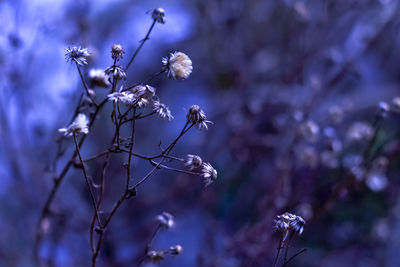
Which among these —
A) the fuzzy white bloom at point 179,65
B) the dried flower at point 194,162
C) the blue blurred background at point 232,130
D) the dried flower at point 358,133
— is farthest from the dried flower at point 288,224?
the dried flower at point 358,133

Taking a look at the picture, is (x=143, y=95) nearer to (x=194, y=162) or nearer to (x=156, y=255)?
(x=194, y=162)

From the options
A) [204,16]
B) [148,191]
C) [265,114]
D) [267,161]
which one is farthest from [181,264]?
[204,16]

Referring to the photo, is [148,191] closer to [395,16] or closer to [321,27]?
[321,27]

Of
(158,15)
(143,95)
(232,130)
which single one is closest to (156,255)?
(143,95)

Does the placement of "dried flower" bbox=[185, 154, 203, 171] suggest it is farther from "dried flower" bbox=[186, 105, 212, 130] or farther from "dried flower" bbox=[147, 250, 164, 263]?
"dried flower" bbox=[147, 250, 164, 263]

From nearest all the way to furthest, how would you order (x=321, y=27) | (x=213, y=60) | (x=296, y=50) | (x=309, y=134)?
(x=309, y=134), (x=321, y=27), (x=296, y=50), (x=213, y=60)

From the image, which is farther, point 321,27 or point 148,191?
point 148,191

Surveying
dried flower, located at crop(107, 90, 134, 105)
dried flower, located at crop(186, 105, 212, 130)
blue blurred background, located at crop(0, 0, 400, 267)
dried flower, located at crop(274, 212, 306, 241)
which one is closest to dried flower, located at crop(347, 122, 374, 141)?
blue blurred background, located at crop(0, 0, 400, 267)
